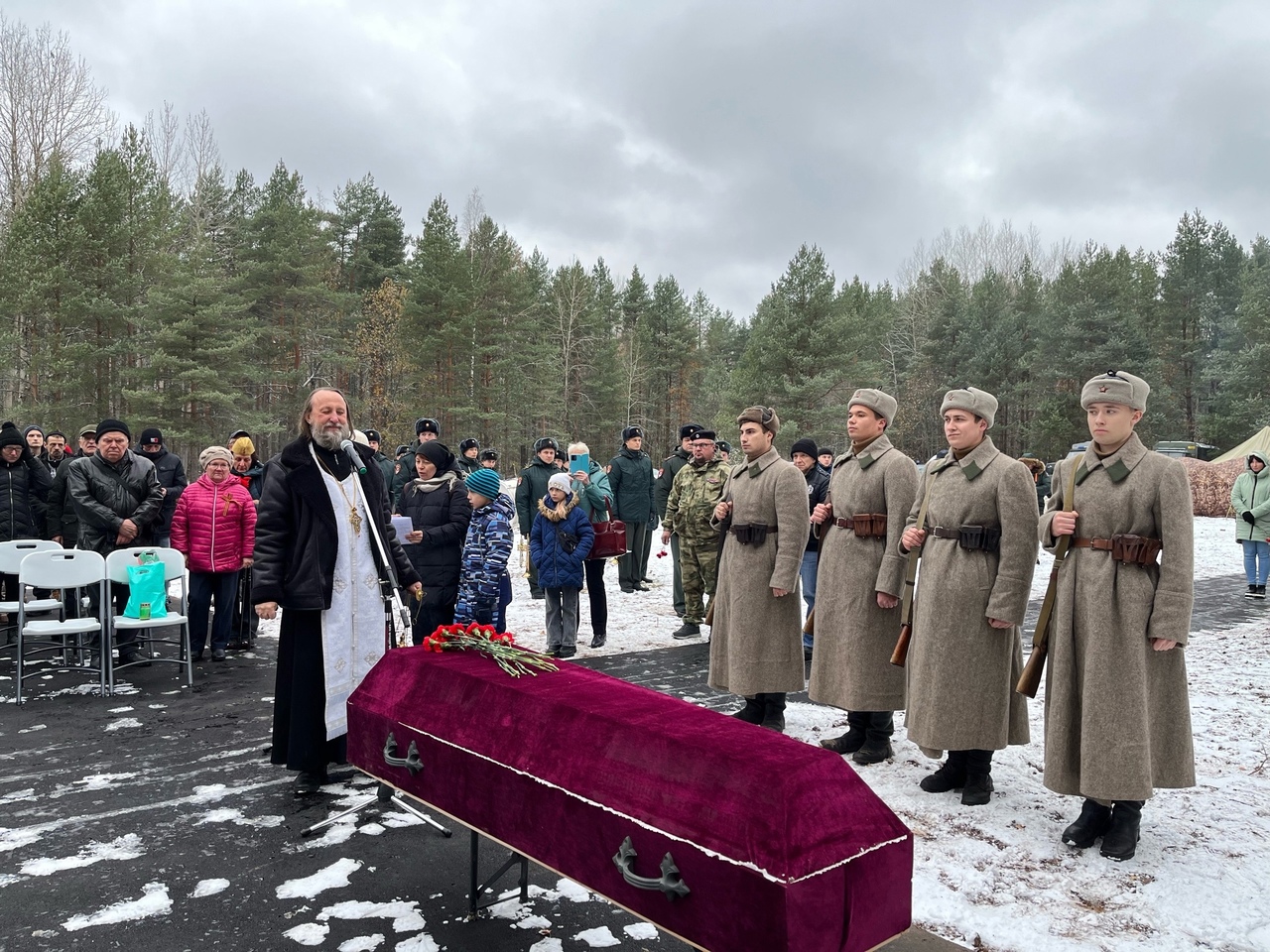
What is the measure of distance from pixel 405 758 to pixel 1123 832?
324 centimetres

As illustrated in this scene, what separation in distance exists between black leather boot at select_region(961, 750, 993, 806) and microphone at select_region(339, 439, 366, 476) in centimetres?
375

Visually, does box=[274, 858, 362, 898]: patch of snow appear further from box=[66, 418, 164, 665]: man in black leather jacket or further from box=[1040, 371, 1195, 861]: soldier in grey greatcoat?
box=[66, 418, 164, 665]: man in black leather jacket

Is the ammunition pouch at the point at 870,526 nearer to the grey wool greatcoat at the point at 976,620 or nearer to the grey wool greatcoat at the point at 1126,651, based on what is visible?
the grey wool greatcoat at the point at 976,620

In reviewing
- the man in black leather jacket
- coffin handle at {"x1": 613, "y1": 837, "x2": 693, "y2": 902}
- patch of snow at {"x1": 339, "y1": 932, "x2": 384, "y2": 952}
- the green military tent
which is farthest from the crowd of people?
the green military tent

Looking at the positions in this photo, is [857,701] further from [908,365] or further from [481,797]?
[908,365]

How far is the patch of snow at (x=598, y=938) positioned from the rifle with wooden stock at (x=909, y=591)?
229 centimetres

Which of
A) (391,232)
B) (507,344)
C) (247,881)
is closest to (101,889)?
(247,881)

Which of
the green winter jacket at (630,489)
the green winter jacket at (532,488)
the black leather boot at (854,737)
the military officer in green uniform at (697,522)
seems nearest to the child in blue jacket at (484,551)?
the black leather boot at (854,737)

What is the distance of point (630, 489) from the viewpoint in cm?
1255

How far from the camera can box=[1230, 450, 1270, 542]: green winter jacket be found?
39.0 ft

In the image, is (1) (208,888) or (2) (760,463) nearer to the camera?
(1) (208,888)

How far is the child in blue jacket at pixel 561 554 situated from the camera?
8188 mm

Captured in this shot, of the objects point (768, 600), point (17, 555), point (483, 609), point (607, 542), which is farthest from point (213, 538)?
point (768, 600)

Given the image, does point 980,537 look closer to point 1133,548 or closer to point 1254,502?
point 1133,548
